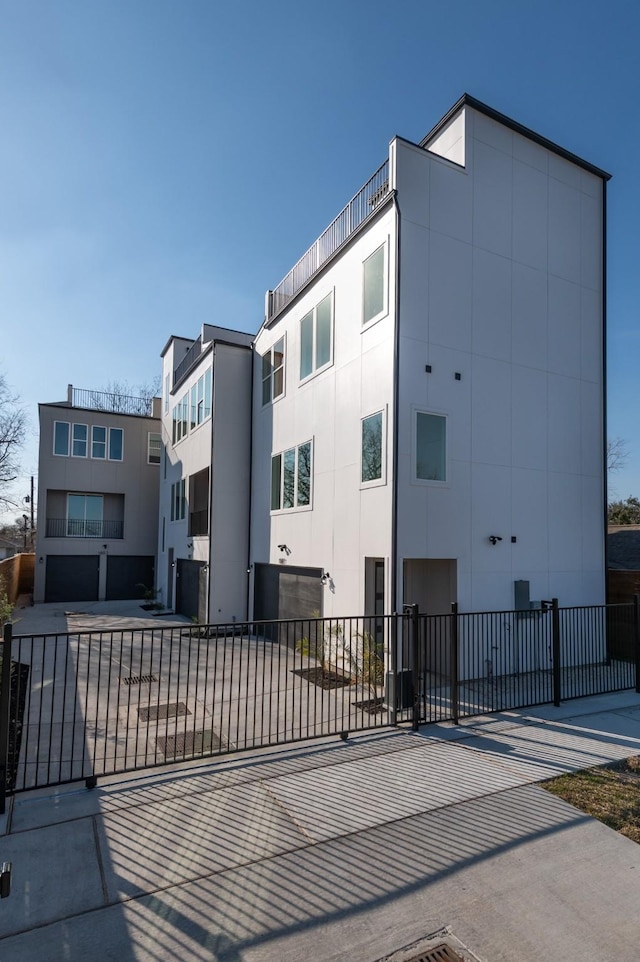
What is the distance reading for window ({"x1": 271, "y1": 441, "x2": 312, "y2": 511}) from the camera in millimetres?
11992

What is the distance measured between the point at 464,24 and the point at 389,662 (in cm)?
1031

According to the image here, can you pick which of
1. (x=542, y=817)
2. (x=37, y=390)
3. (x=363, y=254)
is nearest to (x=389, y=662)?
(x=542, y=817)

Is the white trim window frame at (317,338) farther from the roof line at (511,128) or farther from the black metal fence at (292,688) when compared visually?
the black metal fence at (292,688)

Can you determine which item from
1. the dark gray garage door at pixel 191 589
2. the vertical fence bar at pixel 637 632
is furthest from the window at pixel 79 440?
the vertical fence bar at pixel 637 632

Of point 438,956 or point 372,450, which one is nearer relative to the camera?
point 438,956

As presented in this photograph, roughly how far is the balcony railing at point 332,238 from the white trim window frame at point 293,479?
3.90m

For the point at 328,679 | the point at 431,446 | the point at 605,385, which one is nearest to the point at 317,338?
the point at 431,446

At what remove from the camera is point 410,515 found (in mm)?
8766

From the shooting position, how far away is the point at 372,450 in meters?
9.45

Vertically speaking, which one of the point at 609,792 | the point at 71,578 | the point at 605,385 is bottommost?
the point at 71,578

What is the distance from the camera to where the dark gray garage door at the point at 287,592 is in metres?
11.5

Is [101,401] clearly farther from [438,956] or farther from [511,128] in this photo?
[438,956]

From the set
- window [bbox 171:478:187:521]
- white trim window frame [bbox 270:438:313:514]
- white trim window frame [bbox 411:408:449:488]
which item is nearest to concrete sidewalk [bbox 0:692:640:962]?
white trim window frame [bbox 411:408:449:488]

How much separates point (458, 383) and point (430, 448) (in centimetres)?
133
